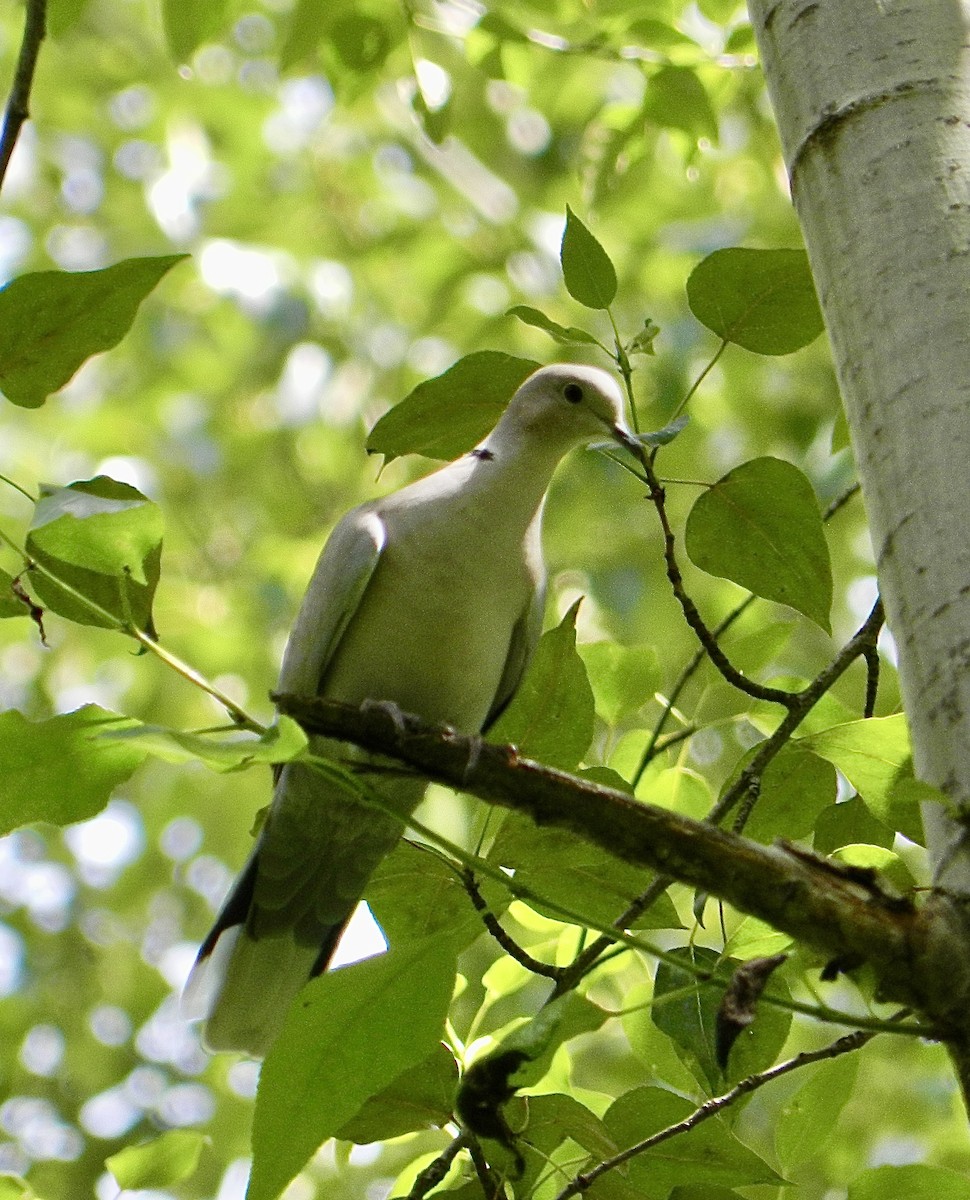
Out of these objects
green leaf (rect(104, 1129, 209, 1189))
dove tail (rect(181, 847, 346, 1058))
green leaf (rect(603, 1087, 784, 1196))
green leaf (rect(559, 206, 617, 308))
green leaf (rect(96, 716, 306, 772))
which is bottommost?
dove tail (rect(181, 847, 346, 1058))

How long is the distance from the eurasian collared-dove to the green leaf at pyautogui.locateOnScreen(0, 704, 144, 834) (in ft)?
3.62

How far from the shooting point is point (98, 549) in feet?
4.20

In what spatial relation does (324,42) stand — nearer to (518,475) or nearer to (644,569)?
(518,475)

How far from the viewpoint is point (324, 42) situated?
2.72 metres

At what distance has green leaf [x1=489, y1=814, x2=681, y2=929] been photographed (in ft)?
4.74

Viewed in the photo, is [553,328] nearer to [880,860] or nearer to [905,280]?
[905,280]

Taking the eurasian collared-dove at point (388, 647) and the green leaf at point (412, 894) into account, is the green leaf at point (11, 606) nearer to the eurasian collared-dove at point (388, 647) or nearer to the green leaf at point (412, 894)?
the green leaf at point (412, 894)

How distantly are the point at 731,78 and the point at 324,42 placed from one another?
814 mm

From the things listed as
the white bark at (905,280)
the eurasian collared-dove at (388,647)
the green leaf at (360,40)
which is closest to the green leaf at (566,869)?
the white bark at (905,280)

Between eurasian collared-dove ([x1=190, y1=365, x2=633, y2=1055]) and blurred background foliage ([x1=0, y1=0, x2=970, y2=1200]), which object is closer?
eurasian collared-dove ([x1=190, y1=365, x2=633, y2=1055])

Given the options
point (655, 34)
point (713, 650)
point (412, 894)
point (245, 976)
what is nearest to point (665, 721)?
point (713, 650)

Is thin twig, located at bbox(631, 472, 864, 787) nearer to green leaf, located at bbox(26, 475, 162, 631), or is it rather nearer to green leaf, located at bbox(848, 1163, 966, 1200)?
green leaf, located at bbox(848, 1163, 966, 1200)

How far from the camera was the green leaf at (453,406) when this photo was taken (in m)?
1.68

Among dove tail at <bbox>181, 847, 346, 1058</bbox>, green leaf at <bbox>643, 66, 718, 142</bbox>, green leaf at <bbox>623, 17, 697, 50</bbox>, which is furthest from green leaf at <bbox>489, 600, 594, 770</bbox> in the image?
green leaf at <bbox>623, 17, 697, 50</bbox>
